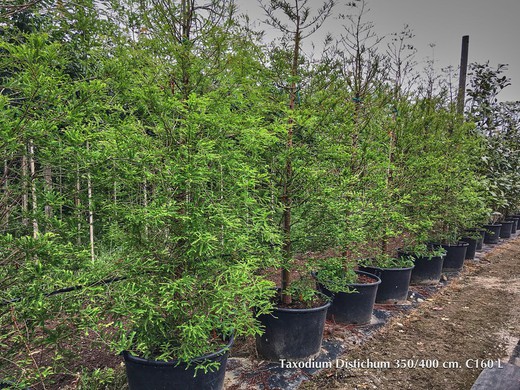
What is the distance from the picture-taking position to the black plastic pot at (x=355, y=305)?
3932 mm

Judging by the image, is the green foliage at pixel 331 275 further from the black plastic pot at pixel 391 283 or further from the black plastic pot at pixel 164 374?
the black plastic pot at pixel 164 374

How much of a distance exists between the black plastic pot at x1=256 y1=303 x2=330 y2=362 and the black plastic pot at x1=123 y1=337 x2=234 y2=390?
935mm

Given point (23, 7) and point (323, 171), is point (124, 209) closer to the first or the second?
point (23, 7)

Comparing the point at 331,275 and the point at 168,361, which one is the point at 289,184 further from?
the point at 168,361

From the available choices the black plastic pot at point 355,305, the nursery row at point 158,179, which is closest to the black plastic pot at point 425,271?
the black plastic pot at point 355,305

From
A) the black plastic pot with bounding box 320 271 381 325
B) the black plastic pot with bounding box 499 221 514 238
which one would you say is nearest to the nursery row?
the black plastic pot with bounding box 320 271 381 325

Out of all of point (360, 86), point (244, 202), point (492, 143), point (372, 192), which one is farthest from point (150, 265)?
point (492, 143)

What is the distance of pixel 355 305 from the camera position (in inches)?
155

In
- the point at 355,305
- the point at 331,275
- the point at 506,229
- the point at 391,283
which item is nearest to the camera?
the point at 331,275

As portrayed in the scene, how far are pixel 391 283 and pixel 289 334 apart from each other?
2141 millimetres

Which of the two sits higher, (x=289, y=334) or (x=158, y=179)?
(x=158, y=179)

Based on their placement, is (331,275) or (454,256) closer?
(331,275)

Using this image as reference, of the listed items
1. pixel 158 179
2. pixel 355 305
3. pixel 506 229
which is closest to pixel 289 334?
pixel 355 305

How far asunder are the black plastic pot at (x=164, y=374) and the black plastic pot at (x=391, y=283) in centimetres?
302
